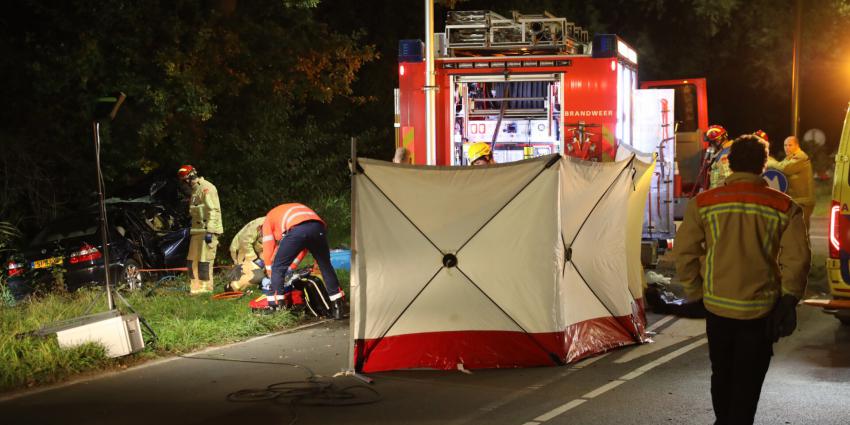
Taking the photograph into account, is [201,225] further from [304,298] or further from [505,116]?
[505,116]

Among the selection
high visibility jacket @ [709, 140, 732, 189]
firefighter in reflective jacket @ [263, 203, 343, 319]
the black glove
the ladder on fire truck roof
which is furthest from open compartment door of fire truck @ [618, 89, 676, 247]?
the black glove

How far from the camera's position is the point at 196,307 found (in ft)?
38.1

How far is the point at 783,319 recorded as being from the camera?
5125 millimetres

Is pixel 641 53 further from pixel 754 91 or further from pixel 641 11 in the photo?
pixel 754 91

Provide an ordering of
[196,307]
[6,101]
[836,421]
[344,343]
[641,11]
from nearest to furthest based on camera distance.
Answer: [836,421]
[344,343]
[196,307]
[6,101]
[641,11]

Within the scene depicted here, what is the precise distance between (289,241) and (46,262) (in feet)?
14.9

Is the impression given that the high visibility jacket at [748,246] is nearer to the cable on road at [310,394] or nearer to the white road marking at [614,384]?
the white road marking at [614,384]

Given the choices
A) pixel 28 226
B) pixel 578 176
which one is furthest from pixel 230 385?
pixel 28 226

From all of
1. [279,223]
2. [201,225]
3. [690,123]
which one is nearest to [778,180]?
[279,223]

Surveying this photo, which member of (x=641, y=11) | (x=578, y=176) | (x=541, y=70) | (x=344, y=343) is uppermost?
(x=641, y=11)

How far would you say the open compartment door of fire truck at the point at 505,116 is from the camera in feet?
45.6

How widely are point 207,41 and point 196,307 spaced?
8136 mm

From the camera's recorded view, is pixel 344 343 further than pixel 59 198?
No

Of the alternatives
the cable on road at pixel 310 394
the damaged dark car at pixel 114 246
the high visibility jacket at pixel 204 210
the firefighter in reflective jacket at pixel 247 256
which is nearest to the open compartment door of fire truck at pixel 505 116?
the firefighter in reflective jacket at pixel 247 256
